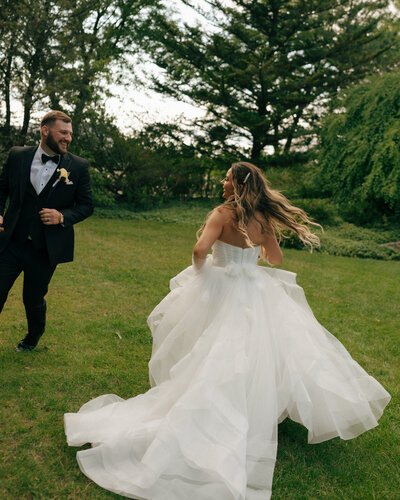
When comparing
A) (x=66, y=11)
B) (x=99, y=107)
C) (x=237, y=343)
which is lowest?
(x=237, y=343)

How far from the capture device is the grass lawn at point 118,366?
9.89ft

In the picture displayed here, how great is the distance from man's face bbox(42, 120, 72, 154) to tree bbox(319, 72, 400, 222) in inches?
518

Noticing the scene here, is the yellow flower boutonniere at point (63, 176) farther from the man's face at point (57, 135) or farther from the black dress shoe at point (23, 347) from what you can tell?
the black dress shoe at point (23, 347)

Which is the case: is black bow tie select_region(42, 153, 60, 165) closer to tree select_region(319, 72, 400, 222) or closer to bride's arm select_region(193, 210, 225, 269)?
bride's arm select_region(193, 210, 225, 269)

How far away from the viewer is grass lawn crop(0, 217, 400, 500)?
3.02 m

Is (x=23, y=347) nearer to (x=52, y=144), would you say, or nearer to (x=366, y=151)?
(x=52, y=144)

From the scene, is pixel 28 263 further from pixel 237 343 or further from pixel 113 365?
pixel 237 343

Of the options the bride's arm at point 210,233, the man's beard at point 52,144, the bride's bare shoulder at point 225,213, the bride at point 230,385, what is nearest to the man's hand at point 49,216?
the man's beard at point 52,144

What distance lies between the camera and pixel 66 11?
15.8 m

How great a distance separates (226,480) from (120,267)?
22.4 feet

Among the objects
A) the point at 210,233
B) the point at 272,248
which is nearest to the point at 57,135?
the point at 210,233

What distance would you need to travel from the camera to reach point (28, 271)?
4320 mm

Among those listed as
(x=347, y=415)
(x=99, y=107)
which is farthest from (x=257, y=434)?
(x=99, y=107)

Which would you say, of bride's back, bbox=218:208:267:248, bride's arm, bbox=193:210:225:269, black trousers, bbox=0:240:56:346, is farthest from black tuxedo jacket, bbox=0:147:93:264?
bride's back, bbox=218:208:267:248
